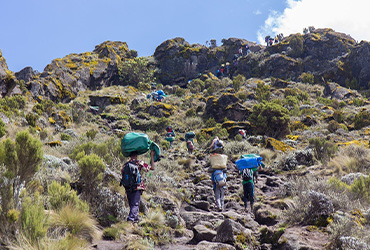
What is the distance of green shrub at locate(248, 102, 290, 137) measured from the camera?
18.8m

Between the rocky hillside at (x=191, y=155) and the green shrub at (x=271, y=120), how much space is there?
0.26ft

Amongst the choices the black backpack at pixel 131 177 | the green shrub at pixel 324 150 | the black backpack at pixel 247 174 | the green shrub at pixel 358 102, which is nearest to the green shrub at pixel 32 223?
the black backpack at pixel 131 177

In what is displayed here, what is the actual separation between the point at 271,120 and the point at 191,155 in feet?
A: 25.8

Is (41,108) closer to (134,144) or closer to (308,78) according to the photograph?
(134,144)

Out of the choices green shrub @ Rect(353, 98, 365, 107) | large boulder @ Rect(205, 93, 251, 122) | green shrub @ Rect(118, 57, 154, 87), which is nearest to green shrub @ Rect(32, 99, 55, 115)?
large boulder @ Rect(205, 93, 251, 122)

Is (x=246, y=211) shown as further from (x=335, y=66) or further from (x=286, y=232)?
(x=335, y=66)

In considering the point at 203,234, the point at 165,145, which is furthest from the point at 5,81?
the point at 203,234

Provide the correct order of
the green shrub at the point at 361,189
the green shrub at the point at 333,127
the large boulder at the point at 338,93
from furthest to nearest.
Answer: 1. the large boulder at the point at 338,93
2. the green shrub at the point at 333,127
3. the green shrub at the point at 361,189

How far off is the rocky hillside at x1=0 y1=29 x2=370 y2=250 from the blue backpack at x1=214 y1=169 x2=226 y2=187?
2.78 feet

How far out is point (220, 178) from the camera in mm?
7406

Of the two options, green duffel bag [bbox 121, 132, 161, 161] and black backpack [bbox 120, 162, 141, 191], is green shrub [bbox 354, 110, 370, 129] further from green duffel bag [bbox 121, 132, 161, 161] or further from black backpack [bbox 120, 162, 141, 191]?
black backpack [bbox 120, 162, 141, 191]

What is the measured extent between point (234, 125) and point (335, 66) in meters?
25.7

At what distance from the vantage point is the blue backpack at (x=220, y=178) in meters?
7.30

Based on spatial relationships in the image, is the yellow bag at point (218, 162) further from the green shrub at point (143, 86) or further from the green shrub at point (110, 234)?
the green shrub at point (143, 86)
